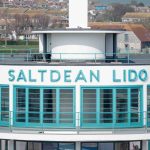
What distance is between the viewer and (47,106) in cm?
2423

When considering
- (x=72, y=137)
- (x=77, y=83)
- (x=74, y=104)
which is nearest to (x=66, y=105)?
(x=74, y=104)

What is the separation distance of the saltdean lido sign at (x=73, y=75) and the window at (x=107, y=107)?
1.17ft

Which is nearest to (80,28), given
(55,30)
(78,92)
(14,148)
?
(55,30)

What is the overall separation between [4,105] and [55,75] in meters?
2.32

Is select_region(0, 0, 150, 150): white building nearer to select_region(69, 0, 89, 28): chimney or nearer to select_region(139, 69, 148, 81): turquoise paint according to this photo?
select_region(139, 69, 148, 81): turquoise paint

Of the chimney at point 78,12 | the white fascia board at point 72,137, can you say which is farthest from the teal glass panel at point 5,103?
the chimney at point 78,12

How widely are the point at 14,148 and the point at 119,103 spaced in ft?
13.9

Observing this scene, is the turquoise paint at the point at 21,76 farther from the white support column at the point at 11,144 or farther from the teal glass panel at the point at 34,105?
the white support column at the point at 11,144

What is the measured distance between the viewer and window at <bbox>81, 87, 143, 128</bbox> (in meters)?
24.1

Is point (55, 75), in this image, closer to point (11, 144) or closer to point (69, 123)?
point (69, 123)

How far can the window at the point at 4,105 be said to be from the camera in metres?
24.7

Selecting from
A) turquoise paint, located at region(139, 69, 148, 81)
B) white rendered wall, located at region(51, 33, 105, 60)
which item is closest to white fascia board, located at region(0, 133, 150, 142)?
turquoise paint, located at region(139, 69, 148, 81)

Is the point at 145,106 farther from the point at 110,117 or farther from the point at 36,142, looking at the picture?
the point at 36,142

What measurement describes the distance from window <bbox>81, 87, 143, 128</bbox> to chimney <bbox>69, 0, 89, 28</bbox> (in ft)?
13.6
